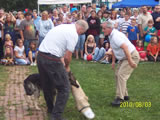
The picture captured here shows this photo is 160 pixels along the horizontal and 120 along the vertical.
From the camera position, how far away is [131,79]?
33.4ft

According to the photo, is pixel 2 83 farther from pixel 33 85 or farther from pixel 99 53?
pixel 99 53

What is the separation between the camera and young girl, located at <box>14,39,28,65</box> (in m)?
13.1

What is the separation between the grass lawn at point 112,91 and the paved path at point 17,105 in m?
0.63

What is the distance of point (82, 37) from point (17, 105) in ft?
26.1

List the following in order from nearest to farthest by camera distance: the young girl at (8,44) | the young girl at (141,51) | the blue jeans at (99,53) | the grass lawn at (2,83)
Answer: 1. the grass lawn at (2,83)
2. the young girl at (8,44)
3. the blue jeans at (99,53)
4. the young girl at (141,51)

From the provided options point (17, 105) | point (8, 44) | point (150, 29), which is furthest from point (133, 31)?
point (17, 105)

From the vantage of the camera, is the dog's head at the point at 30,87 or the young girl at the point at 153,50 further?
the young girl at the point at 153,50

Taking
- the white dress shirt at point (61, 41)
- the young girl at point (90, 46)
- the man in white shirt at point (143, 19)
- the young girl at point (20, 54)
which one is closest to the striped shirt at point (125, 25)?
the man in white shirt at point (143, 19)

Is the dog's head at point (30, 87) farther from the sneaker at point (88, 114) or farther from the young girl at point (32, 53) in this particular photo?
the young girl at point (32, 53)

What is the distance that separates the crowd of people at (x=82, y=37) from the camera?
13.3 meters

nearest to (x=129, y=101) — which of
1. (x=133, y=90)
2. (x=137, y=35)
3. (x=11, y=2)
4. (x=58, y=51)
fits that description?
(x=133, y=90)

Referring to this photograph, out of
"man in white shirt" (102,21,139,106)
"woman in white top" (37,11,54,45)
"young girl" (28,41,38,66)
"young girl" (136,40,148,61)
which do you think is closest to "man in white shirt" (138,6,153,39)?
"young girl" (136,40,148,61)

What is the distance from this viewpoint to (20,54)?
13.3 m

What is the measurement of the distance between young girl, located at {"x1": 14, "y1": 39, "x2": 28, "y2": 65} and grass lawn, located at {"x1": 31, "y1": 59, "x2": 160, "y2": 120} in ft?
3.60
